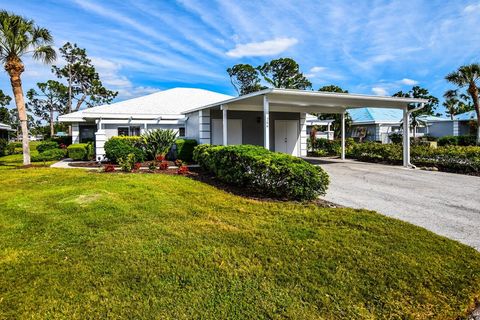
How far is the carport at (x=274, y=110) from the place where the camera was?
10609 mm

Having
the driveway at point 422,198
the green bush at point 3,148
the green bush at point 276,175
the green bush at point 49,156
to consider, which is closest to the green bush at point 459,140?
the driveway at point 422,198

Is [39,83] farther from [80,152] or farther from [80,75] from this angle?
[80,152]

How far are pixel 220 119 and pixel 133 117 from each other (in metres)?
5.76

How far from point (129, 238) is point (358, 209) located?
4102 mm

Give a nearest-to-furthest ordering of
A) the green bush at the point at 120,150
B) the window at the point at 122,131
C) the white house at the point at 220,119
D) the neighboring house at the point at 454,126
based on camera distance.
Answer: the green bush at the point at 120,150
the white house at the point at 220,119
the window at the point at 122,131
the neighboring house at the point at 454,126

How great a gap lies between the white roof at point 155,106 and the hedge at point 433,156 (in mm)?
9316

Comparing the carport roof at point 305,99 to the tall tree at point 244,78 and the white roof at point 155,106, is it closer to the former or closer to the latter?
the white roof at point 155,106

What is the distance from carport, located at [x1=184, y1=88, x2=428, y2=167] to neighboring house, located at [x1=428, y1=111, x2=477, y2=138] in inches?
931

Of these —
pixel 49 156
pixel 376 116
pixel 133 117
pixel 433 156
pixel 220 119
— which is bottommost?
pixel 433 156

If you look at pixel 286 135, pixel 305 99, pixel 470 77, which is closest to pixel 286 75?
pixel 470 77

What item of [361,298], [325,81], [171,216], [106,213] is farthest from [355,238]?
[325,81]

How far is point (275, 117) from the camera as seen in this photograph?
56.3 feet

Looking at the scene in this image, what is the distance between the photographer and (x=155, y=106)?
19828 mm

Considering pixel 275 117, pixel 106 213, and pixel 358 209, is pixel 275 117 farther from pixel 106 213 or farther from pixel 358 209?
pixel 106 213
